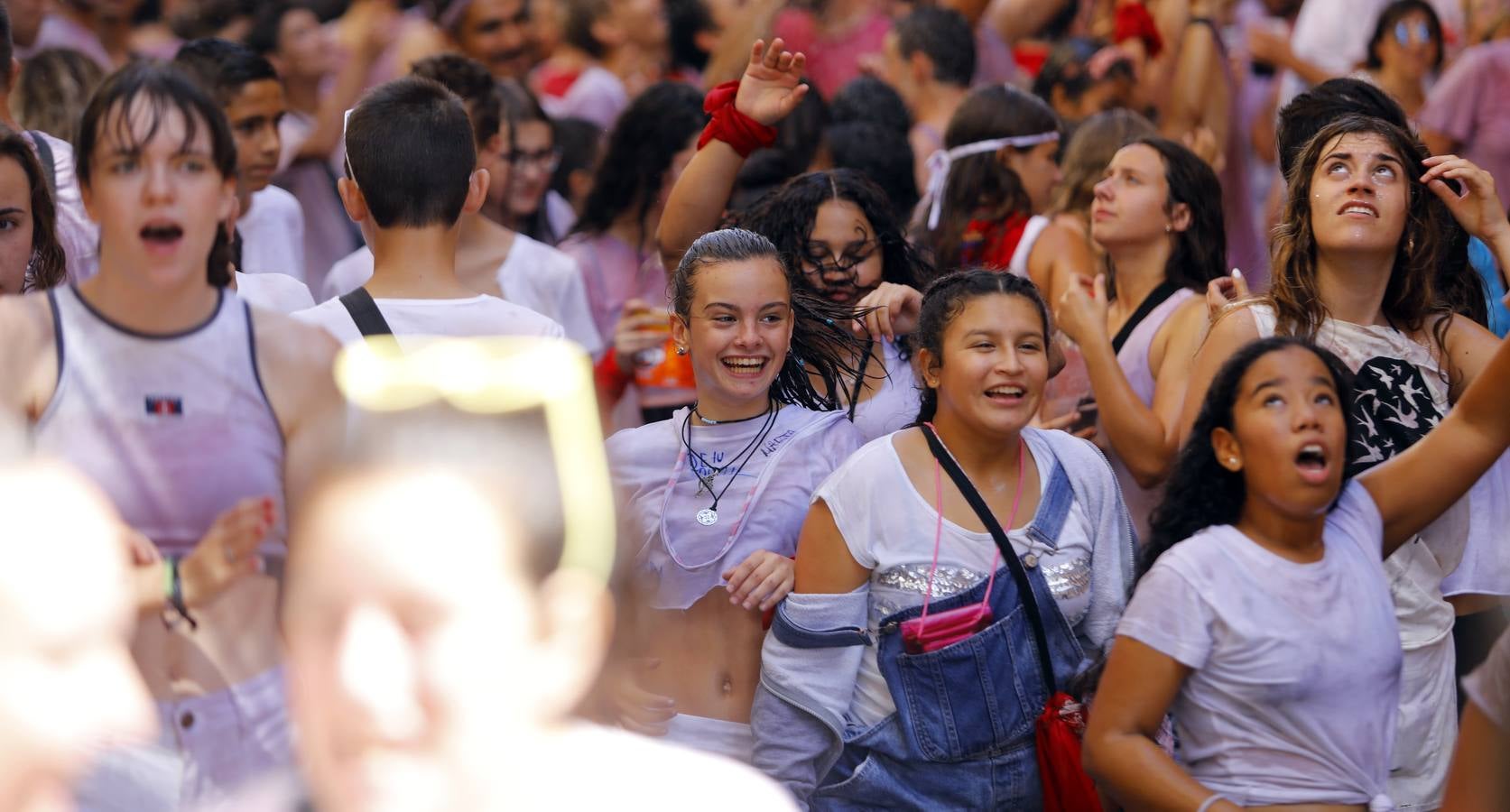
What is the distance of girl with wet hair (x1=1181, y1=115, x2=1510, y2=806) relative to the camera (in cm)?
338

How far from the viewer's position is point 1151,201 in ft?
14.1

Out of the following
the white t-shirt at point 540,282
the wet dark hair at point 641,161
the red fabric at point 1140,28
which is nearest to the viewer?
the white t-shirt at point 540,282

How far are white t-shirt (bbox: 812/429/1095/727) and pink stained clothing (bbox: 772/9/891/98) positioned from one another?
13.8 ft

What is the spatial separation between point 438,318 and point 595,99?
14.0ft

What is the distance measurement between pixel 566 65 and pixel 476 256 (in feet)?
10.9

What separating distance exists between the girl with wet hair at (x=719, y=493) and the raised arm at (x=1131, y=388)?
631 mm

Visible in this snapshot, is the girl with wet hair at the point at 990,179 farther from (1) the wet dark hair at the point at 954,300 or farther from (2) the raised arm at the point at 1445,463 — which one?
(2) the raised arm at the point at 1445,463

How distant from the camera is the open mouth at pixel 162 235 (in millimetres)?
2361

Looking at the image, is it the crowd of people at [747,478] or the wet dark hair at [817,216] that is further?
the wet dark hair at [817,216]

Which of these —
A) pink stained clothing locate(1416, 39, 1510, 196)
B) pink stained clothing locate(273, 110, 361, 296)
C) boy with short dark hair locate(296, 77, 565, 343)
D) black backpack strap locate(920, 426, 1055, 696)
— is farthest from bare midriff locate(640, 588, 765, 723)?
pink stained clothing locate(1416, 39, 1510, 196)

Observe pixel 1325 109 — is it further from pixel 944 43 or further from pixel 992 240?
pixel 944 43

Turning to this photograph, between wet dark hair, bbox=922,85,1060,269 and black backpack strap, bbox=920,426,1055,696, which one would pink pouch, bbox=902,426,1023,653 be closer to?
black backpack strap, bbox=920,426,1055,696

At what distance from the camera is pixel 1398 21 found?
634 centimetres

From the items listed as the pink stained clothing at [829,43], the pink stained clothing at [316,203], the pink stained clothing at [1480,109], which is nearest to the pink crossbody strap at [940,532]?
the pink stained clothing at [316,203]
